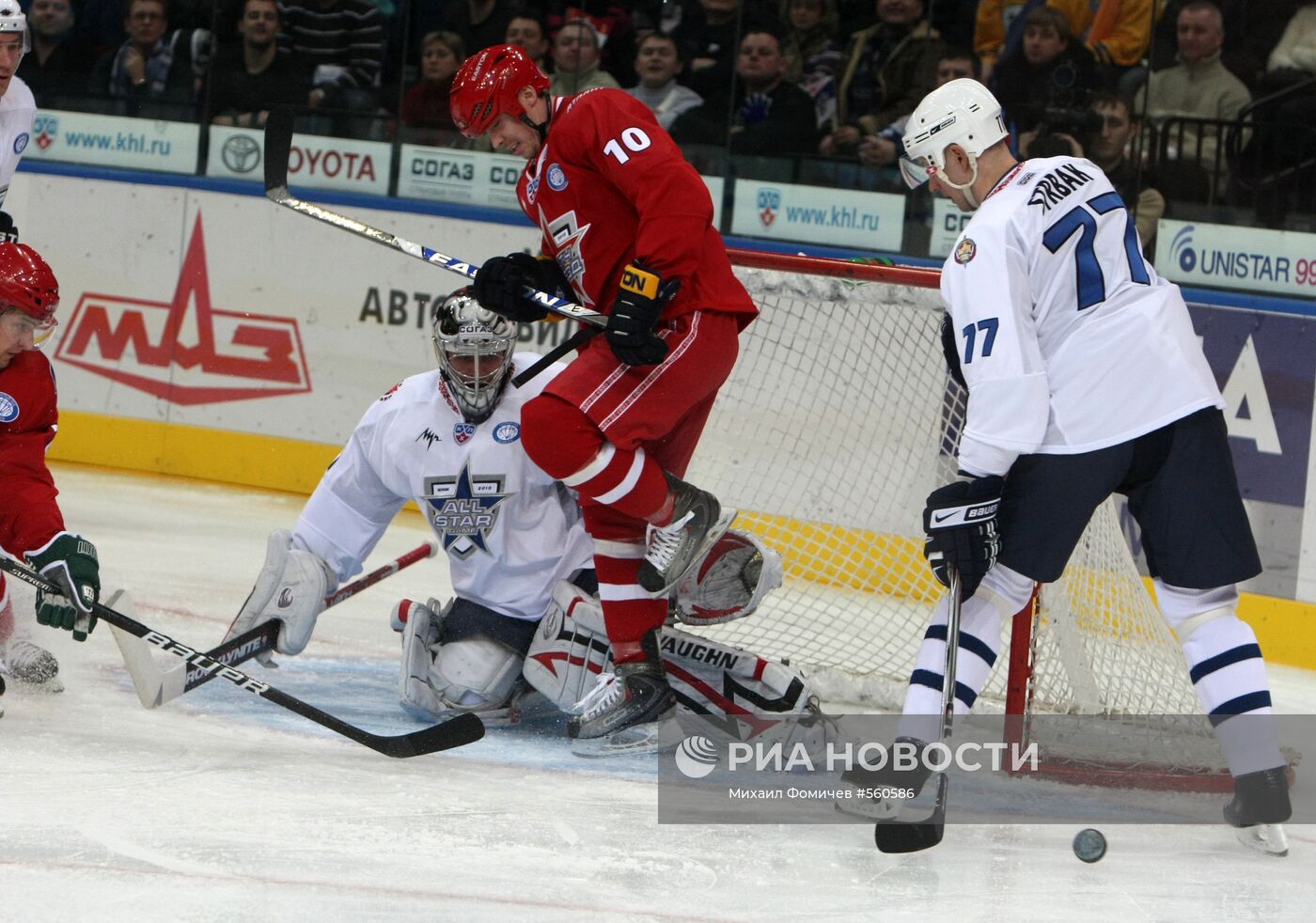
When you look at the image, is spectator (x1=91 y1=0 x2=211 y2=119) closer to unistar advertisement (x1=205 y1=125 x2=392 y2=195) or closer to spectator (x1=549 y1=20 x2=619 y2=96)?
unistar advertisement (x1=205 y1=125 x2=392 y2=195)

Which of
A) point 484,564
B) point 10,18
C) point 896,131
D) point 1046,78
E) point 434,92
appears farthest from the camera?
point 434,92

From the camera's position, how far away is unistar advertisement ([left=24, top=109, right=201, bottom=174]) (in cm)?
581

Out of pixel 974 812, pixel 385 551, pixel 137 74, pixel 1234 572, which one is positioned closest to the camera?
pixel 1234 572

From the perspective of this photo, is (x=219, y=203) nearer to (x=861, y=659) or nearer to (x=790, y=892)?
(x=861, y=659)

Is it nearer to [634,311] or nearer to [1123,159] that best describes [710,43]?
[1123,159]

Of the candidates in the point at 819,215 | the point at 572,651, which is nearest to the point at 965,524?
the point at 572,651

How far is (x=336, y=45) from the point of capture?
6.06 m

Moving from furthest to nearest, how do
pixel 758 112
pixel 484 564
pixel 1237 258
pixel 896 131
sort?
pixel 758 112 < pixel 896 131 < pixel 1237 258 < pixel 484 564

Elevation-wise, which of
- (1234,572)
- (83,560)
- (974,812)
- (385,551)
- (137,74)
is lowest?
(385,551)

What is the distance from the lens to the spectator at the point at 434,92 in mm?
5719

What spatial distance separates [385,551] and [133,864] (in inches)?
100.0

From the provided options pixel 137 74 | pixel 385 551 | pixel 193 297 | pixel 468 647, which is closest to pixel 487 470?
pixel 468 647

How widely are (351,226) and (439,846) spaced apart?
142cm

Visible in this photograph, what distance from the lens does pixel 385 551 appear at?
16.0 ft
